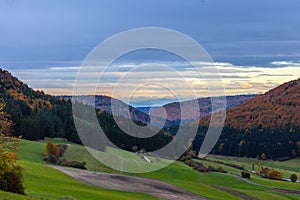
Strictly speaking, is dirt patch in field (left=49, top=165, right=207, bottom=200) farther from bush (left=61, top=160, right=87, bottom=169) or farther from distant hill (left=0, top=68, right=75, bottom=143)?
distant hill (left=0, top=68, right=75, bottom=143)

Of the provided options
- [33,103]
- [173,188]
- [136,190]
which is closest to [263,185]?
[173,188]

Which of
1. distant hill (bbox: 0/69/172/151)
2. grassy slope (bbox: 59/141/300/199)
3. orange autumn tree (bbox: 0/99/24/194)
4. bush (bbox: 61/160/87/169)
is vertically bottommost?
grassy slope (bbox: 59/141/300/199)

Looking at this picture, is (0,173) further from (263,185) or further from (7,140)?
(263,185)

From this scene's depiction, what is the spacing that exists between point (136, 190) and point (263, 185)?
53.9 metres

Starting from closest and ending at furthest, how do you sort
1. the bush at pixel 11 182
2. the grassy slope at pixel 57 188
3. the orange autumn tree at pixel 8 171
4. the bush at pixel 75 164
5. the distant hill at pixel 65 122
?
1. the orange autumn tree at pixel 8 171
2. the bush at pixel 11 182
3. the grassy slope at pixel 57 188
4. the bush at pixel 75 164
5. the distant hill at pixel 65 122

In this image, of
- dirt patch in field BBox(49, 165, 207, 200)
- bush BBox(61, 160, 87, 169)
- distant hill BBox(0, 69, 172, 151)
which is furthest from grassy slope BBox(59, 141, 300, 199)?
distant hill BBox(0, 69, 172, 151)

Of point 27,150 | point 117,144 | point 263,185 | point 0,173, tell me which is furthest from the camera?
point 117,144

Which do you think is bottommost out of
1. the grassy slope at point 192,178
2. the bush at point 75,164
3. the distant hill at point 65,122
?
the grassy slope at point 192,178

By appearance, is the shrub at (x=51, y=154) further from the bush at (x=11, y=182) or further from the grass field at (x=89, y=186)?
the bush at (x=11, y=182)

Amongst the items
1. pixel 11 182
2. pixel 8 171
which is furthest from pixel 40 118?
pixel 8 171

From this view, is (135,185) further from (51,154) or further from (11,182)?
(51,154)

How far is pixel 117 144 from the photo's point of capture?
153375 mm

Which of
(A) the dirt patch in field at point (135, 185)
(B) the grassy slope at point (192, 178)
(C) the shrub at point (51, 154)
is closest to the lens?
(A) the dirt patch in field at point (135, 185)

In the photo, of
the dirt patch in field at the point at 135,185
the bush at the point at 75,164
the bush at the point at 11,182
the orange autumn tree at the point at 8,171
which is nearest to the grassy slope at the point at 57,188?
the bush at the point at 11,182
